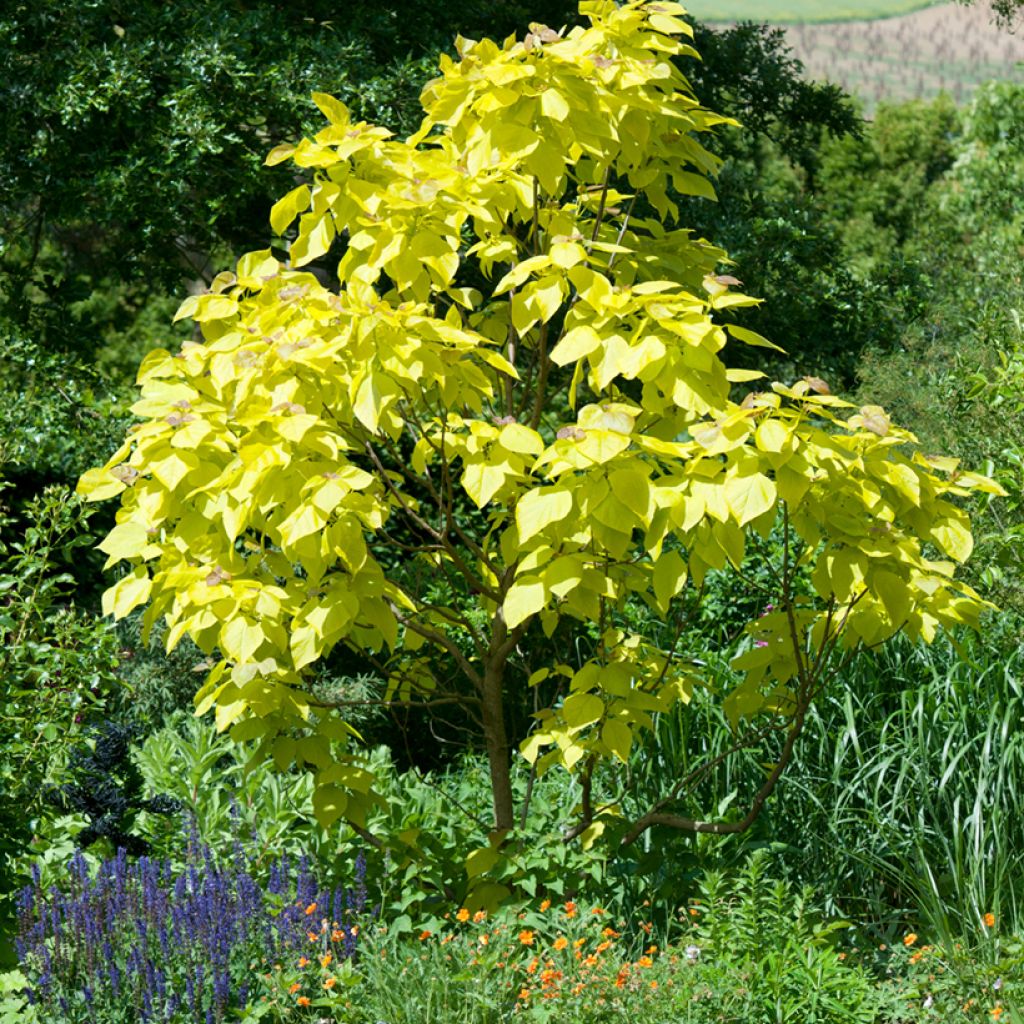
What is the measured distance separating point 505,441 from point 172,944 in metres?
1.54

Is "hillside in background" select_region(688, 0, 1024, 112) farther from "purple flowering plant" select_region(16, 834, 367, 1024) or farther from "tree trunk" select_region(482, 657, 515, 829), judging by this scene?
"purple flowering plant" select_region(16, 834, 367, 1024)

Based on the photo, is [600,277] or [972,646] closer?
[600,277]

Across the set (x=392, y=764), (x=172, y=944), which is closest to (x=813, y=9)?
(x=392, y=764)

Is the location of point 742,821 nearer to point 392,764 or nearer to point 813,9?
point 392,764

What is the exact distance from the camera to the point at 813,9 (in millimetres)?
27031

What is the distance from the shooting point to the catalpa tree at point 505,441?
3.10 meters

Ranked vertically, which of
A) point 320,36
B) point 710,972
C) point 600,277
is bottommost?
point 710,972

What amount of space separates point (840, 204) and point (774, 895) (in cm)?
1852

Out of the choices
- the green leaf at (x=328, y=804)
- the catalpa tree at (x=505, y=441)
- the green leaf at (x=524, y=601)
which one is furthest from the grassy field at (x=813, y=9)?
the green leaf at (x=524, y=601)

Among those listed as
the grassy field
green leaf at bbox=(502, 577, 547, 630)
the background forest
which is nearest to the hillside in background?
the grassy field

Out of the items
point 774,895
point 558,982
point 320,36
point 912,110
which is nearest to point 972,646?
point 774,895

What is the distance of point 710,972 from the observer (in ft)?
11.3

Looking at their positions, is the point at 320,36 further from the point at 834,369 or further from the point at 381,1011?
the point at 381,1011

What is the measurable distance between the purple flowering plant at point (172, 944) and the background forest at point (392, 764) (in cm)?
1
